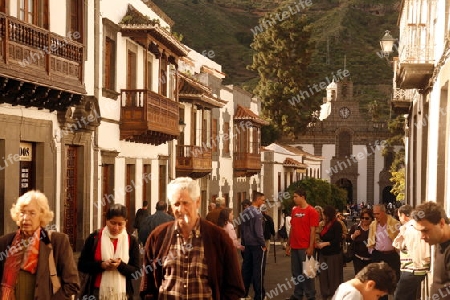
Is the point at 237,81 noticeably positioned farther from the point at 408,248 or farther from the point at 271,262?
the point at 408,248

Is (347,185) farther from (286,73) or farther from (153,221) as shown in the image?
(153,221)

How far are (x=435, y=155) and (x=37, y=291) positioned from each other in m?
8.75

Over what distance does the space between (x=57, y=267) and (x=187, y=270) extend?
129 cm

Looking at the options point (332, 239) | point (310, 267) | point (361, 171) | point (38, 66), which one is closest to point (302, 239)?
point (310, 267)

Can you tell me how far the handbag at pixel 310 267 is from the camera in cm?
1378

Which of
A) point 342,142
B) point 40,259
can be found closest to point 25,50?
point 40,259

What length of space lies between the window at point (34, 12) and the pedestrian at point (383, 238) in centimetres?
662

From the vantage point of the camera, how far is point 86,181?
62.6 ft

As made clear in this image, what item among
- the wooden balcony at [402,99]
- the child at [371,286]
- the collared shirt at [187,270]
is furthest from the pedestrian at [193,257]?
the wooden balcony at [402,99]

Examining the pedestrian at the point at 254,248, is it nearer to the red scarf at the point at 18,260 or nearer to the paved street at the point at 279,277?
the paved street at the point at 279,277

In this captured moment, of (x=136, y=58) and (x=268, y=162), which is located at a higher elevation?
(x=136, y=58)

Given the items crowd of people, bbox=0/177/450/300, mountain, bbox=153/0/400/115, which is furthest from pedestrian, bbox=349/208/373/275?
mountain, bbox=153/0/400/115

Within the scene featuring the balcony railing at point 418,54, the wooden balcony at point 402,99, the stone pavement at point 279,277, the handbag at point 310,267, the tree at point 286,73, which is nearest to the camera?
the handbag at point 310,267

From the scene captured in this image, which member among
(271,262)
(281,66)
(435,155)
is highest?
(281,66)
